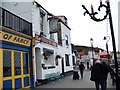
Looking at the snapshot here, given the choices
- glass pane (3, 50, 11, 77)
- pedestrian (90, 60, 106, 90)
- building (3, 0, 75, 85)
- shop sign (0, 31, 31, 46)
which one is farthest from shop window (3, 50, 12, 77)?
pedestrian (90, 60, 106, 90)

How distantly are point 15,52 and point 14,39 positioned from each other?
2.45ft

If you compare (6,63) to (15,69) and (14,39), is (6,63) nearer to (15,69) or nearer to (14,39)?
(15,69)

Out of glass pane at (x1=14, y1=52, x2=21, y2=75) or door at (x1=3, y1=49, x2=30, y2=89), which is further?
glass pane at (x1=14, y1=52, x2=21, y2=75)

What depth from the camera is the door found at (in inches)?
574

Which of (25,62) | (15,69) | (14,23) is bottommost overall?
(15,69)

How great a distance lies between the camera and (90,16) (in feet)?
31.9

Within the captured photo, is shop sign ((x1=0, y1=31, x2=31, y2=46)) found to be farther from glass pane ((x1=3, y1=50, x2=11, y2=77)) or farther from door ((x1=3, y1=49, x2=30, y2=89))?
glass pane ((x1=3, y1=50, x2=11, y2=77))

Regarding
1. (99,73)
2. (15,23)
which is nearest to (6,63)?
(15,23)

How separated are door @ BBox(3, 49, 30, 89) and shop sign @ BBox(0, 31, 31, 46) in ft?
1.79

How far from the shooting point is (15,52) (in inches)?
628

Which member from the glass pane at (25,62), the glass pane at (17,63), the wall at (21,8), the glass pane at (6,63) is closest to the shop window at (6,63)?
the glass pane at (6,63)

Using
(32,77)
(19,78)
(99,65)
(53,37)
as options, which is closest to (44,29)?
(53,37)

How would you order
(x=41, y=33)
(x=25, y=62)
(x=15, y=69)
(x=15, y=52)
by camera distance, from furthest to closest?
1. (x=41, y=33)
2. (x=25, y=62)
3. (x=15, y=52)
4. (x=15, y=69)

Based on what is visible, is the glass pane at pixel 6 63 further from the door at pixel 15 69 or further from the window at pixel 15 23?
the window at pixel 15 23
